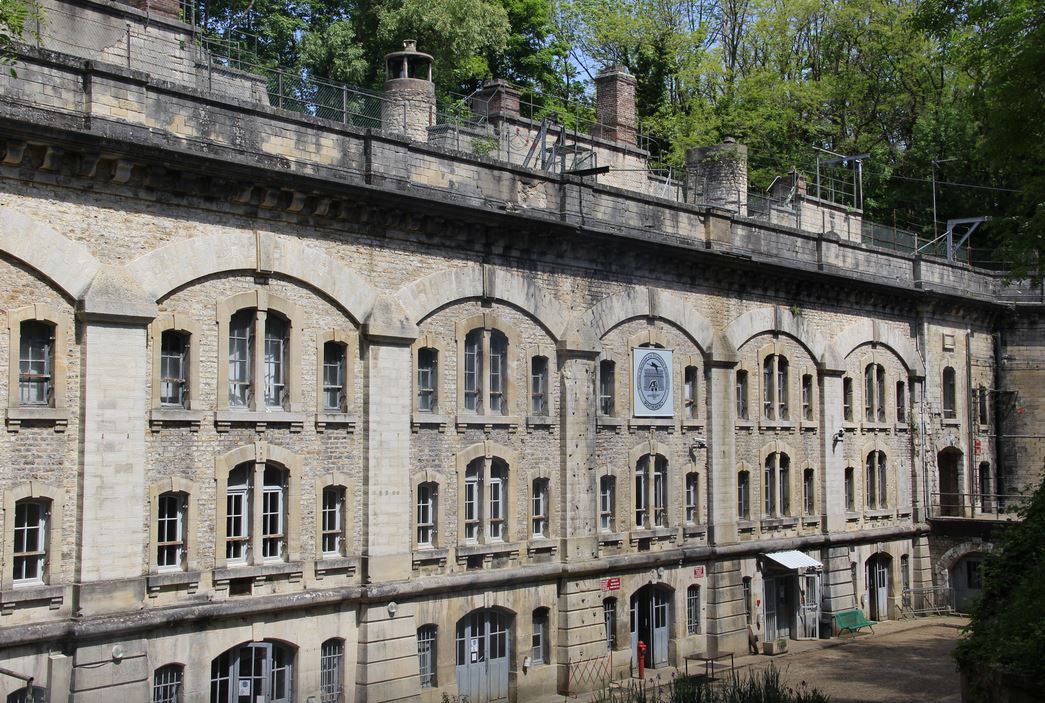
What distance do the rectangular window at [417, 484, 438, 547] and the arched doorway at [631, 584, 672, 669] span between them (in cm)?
677

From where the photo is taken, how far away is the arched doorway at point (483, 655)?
24.3 metres

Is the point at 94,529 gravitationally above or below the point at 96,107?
below

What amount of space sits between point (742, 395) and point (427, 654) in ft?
41.7

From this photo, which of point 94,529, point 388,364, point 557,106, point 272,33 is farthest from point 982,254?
point 94,529

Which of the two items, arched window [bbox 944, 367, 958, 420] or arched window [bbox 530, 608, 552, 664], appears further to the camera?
arched window [bbox 944, 367, 958, 420]

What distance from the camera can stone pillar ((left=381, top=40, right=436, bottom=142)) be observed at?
2700cm

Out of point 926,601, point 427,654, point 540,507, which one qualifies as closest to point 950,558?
point 926,601

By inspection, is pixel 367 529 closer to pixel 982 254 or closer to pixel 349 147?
pixel 349 147

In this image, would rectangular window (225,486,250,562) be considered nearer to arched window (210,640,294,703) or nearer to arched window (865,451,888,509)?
arched window (210,640,294,703)

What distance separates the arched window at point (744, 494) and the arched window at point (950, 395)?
452 inches

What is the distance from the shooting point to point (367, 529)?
22.3 m

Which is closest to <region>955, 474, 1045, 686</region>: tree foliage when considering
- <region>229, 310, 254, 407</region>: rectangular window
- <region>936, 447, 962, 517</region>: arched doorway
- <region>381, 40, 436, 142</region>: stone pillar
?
<region>229, 310, 254, 407</region>: rectangular window

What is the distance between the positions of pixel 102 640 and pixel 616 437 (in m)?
13.3

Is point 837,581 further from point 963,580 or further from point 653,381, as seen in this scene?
point 653,381
